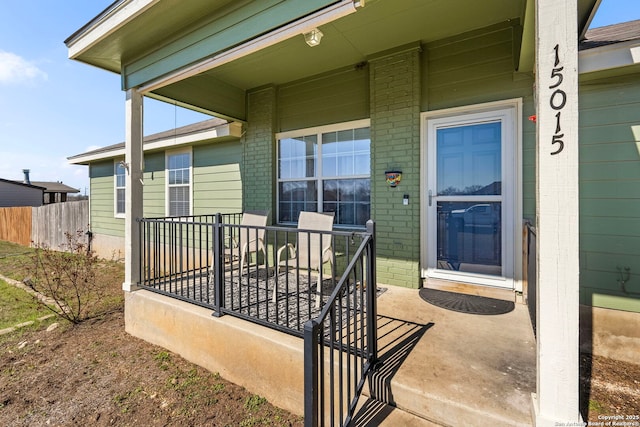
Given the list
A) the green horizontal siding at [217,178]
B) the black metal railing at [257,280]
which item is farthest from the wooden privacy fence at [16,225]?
the black metal railing at [257,280]

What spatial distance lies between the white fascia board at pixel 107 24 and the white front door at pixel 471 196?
329 cm

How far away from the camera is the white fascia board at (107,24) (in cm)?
275

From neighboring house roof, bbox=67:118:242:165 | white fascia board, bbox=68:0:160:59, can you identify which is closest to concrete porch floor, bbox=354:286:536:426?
white fascia board, bbox=68:0:160:59

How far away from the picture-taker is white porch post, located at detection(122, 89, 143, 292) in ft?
11.6

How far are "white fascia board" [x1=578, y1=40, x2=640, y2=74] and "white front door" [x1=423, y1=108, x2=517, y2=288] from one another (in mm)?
783

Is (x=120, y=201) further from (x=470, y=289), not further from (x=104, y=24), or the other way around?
(x=470, y=289)

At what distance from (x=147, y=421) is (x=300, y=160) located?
3.73 m

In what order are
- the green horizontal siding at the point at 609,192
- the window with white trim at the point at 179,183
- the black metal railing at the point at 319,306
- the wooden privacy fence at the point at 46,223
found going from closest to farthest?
the black metal railing at the point at 319,306 → the green horizontal siding at the point at 609,192 → the window with white trim at the point at 179,183 → the wooden privacy fence at the point at 46,223

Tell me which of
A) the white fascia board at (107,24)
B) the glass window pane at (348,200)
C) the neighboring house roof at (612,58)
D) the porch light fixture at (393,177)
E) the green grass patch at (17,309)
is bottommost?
the green grass patch at (17,309)

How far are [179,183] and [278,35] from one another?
16.4 ft

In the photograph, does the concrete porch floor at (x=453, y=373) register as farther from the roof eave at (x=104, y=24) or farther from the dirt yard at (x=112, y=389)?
the roof eave at (x=104, y=24)

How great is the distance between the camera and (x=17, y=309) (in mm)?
4129

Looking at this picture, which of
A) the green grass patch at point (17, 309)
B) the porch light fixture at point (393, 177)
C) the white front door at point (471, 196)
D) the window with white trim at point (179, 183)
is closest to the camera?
the white front door at point (471, 196)

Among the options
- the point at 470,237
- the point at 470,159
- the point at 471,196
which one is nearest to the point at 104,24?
the point at 470,159
